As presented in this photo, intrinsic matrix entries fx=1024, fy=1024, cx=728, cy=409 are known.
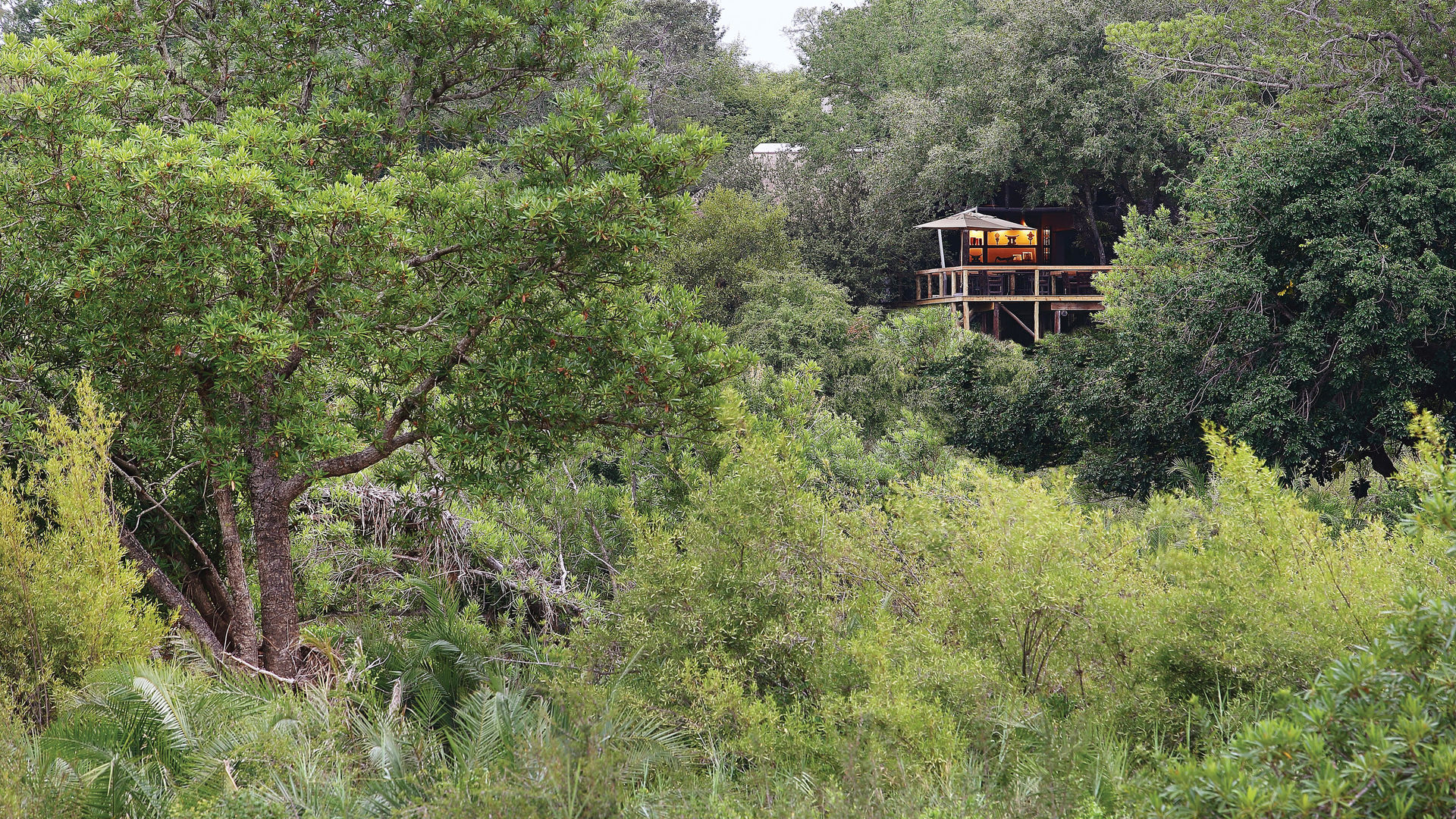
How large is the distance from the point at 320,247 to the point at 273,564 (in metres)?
2.42

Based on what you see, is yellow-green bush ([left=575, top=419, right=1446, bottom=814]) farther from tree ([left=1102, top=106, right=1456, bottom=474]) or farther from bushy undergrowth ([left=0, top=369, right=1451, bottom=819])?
tree ([left=1102, top=106, right=1456, bottom=474])

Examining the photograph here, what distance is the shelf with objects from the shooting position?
27.3m

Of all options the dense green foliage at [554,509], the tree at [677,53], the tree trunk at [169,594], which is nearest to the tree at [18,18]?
the tree at [677,53]

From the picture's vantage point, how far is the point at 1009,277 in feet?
93.9

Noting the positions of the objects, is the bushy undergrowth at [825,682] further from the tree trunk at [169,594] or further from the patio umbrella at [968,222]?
the patio umbrella at [968,222]

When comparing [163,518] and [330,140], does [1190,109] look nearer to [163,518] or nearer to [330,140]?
[330,140]

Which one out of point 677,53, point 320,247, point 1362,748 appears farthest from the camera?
point 677,53

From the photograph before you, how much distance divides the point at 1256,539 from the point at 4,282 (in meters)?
7.16

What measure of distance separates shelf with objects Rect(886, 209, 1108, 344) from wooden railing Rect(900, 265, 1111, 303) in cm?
2

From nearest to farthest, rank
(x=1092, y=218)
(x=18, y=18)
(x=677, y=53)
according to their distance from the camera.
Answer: (x=1092, y=218) < (x=18, y=18) < (x=677, y=53)

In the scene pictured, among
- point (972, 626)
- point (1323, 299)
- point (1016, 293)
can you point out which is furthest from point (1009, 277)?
point (972, 626)

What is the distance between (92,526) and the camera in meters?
5.14

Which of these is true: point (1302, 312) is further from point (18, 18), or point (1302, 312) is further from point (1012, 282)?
point (18, 18)

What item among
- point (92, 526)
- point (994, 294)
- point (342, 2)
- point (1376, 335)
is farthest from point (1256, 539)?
point (994, 294)
